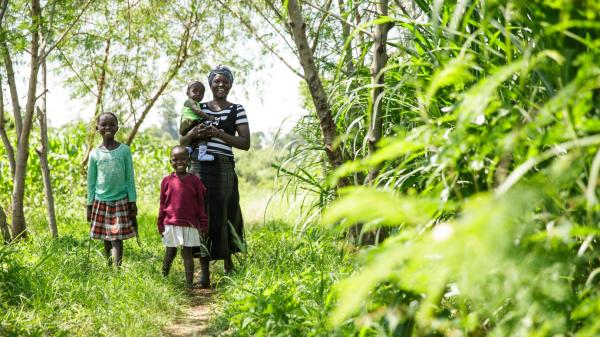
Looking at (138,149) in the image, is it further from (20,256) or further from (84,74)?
(20,256)

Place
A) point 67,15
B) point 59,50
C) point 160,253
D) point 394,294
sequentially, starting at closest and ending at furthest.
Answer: point 394,294 → point 67,15 → point 160,253 → point 59,50

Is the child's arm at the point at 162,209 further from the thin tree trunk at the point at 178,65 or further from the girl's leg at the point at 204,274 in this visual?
the thin tree trunk at the point at 178,65

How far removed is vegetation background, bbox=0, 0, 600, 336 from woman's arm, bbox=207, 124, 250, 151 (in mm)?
429

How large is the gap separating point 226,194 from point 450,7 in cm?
311

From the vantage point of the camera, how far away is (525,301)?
1.63 meters

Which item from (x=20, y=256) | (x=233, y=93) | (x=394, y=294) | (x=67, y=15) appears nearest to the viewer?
(x=394, y=294)

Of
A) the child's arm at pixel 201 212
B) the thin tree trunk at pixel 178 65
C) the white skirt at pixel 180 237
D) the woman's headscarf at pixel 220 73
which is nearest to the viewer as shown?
the white skirt at pixel 180 237

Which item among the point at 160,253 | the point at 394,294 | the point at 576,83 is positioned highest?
the point at 576,83

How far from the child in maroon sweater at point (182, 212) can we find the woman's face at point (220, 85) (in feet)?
1.94

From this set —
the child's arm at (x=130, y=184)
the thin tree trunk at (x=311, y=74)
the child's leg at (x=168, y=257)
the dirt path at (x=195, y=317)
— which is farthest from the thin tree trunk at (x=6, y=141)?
the thin tree trunk at (x=311, y=74)

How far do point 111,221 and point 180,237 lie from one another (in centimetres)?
78

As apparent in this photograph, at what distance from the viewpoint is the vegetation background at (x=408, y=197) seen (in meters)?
1.42

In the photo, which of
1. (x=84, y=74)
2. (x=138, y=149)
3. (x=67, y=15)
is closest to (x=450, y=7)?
(x=67, y=15)

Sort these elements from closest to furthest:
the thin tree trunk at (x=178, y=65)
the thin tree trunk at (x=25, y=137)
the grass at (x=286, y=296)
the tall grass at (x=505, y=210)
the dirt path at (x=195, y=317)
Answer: the tall grass at (x=505, y=210), the grass at (x=286, y=296), the dirt path at (x=195, y=317), the thin tree trunk at (x=25, y=137), the thin tree trunk at (x=178, y=65)
